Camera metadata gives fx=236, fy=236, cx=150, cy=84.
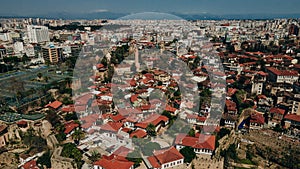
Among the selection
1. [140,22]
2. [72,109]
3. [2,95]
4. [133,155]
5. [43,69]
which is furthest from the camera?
[140,22]

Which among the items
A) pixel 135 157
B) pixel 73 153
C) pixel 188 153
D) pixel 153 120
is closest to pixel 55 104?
pixel 73 153

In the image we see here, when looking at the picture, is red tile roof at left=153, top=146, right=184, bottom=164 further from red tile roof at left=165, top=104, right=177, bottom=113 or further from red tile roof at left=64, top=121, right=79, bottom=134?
red tile roof at left=64, top=121, right=79, bottom=134

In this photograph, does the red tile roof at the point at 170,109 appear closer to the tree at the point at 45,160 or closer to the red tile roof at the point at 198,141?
the red tile roof at the point at 198,141

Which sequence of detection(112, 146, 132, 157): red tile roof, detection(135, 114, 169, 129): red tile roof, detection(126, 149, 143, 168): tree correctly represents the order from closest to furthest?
detection(126, 149, 143, 168): tree, detection(112, 146, 132, 157): red tile roof, detection(135, 114, 169, 129): red tile roof

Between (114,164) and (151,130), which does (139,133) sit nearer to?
(151,130)

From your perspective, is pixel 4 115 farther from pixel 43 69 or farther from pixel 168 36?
pixel 168 36

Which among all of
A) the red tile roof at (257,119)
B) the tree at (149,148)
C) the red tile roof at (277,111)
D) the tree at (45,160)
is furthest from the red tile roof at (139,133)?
the red tile roof at (277,111)

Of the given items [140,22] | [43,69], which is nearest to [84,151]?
[43,69]

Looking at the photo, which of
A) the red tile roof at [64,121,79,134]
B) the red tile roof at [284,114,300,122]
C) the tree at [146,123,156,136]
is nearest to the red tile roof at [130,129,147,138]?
the tree at [146,123,156,136]
